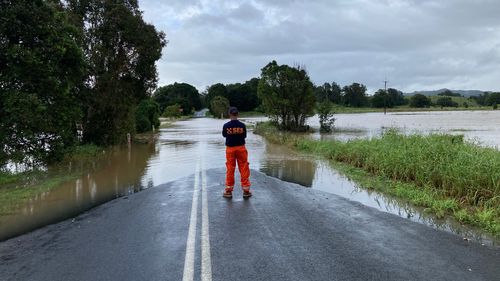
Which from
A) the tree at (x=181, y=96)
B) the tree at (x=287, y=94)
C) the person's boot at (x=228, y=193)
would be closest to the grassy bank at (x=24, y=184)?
the person's boot at (x=228, y=193)

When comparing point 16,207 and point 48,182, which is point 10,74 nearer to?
point 48,182

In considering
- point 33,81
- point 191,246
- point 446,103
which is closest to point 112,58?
point 33,81

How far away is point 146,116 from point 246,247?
141ft

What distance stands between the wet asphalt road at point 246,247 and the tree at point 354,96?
150 m

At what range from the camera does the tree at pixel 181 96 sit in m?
144

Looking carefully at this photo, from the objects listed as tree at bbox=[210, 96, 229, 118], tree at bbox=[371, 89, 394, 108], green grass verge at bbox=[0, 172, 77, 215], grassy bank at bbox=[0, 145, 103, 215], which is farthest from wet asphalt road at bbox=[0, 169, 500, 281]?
tree at bbox=[371, 89, 394, 108]

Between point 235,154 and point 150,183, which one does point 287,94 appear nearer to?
point 150,183

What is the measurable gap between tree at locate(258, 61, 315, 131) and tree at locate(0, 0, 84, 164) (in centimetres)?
2519

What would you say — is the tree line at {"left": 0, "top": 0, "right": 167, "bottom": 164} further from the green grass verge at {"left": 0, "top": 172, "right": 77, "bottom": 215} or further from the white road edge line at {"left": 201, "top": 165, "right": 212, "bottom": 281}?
the white road edge line at {"left": 201, "top": 165, "right": 212, "bottom": 281}

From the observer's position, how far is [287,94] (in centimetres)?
4019

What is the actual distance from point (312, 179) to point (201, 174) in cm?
347

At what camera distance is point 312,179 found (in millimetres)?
13453

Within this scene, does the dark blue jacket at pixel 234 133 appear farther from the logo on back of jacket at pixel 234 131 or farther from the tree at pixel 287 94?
the tree at pixel 287 94

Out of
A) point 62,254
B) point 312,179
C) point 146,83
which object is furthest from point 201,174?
point 146,83
